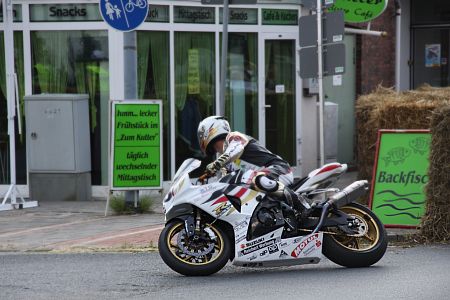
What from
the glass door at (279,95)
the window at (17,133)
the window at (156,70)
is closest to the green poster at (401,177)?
the window at (156,70)

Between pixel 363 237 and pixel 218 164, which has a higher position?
pixel 218 164

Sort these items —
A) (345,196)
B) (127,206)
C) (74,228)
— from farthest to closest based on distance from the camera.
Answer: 1. (127,206)
2. (74,228)
3. (345,196)

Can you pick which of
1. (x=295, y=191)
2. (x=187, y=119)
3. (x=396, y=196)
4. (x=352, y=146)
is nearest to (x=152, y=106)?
(x=187, y=119)

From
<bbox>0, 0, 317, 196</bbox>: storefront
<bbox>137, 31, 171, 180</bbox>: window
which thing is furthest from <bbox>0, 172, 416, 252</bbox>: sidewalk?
<bbox>0, 0, 317, 196</bbox>: storefront

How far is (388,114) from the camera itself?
13320 mm

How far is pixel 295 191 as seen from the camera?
9016 millimetres

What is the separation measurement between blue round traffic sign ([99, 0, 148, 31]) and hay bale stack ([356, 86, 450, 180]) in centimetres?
331

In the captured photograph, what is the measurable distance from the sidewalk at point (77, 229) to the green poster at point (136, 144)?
0.50 m

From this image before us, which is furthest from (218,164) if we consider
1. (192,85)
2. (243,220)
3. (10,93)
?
(192,85)

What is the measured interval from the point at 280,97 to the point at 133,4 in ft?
16.3

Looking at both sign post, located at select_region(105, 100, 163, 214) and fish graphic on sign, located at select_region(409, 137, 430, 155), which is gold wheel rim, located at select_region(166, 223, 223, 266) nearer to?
fish graphic on sign, located at select_region(409, 137, 430, 155)

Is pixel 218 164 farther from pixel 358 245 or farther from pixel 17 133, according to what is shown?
pixel 17 133

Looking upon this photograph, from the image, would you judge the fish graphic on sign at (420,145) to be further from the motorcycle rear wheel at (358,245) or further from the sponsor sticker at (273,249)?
the sponsor sticker at (273,249)

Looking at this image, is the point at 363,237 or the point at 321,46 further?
the point at 321,46
